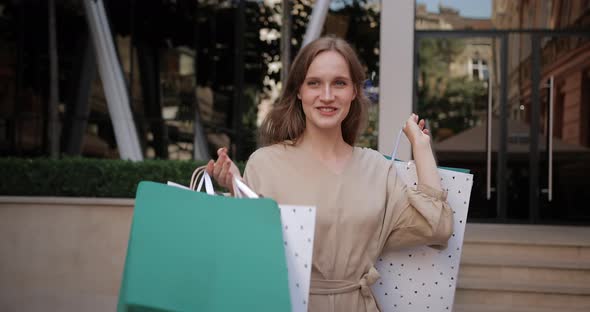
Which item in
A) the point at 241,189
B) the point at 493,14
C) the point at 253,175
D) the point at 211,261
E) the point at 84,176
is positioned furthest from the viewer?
the point at 493,14

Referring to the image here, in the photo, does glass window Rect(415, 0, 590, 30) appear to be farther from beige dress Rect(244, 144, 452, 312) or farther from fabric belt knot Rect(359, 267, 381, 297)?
fabric belt knot Rect(359, 267, 381, 297)

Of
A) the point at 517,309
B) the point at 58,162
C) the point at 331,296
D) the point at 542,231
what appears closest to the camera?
the point at 331,296

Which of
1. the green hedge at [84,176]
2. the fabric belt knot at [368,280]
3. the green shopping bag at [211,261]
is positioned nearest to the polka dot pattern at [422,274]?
the fabric belt knot at [368,280]

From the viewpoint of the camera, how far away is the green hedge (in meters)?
8.15

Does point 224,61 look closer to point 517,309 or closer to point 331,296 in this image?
point 517,309

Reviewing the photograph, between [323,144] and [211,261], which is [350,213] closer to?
[323,144]

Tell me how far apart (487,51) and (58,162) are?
19.4ft

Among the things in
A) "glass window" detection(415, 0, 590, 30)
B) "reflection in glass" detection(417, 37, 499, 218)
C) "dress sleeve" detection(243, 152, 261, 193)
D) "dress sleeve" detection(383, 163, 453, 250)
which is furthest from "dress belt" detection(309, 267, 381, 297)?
"glass window" detection(415, 0, 590, 30)

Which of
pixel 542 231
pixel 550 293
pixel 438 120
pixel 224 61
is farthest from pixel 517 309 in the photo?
pixel 224 61

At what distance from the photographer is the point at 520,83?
10.4 metres

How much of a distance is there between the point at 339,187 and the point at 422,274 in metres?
0.39

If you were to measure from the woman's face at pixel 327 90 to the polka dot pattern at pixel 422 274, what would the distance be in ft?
1.07

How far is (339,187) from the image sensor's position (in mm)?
2105

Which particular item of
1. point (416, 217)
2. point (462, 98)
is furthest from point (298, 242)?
point (462, 98)
